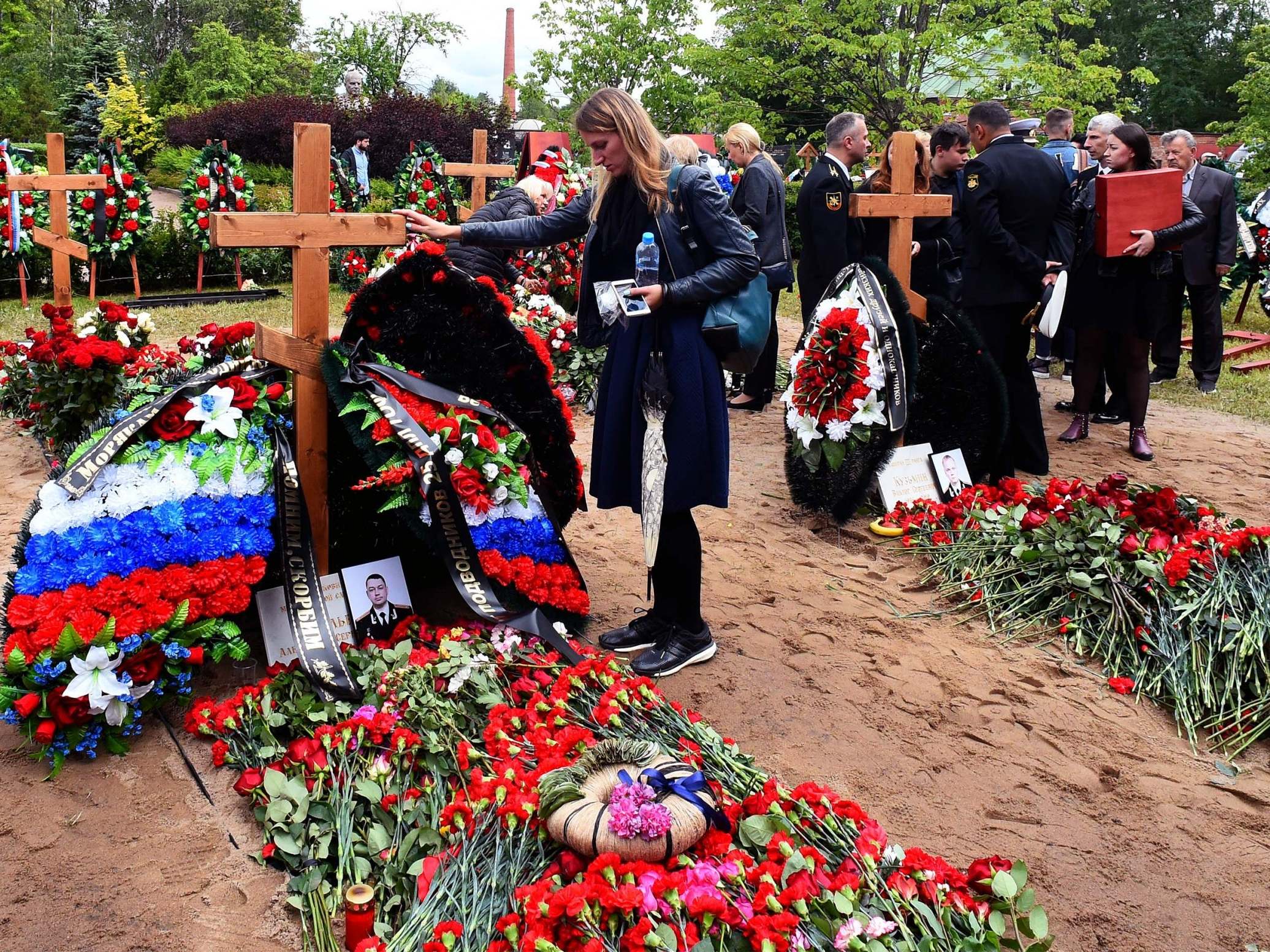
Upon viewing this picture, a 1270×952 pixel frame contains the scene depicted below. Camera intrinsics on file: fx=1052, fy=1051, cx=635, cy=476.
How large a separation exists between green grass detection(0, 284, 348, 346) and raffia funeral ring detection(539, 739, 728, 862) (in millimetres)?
8088

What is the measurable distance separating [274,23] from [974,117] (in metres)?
39.2

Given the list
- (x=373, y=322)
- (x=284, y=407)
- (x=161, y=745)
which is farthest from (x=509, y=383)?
(x=161, y=745)

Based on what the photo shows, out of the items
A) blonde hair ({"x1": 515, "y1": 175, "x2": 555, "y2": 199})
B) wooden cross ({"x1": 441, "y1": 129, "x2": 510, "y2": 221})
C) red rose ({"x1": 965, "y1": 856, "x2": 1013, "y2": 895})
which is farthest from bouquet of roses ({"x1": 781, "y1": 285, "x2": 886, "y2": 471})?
wooden cross ({"x1": 441, "y1": 129, "x2": 510, "y2": 221})

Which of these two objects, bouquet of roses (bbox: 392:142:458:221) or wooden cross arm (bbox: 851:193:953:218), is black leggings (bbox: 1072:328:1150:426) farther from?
bouquet of roses (bbox: 392:142:458:221)

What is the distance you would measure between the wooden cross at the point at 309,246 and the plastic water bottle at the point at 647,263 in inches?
31.8

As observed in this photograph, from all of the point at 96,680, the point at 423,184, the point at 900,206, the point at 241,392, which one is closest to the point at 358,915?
the point at 96,680

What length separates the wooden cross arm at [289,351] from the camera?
350 cm

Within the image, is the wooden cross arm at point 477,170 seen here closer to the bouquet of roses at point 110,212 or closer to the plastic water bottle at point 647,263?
the bouquet of roses at point 110,212

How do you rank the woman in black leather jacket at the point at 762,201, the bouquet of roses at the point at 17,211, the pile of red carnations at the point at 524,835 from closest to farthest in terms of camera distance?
the pile of red carnations at the point at 524,835 → the woman in black leather jacket at the point at 762,201 → the bouquet of roses at the point at 17,211

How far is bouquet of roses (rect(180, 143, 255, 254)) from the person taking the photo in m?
13.1

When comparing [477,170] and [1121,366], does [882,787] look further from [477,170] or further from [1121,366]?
[477,170]

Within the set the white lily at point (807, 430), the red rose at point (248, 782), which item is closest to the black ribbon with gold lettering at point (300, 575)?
the red rose at point (248, 782)

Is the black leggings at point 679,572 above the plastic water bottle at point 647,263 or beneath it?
beneath

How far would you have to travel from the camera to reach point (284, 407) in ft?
12.3
